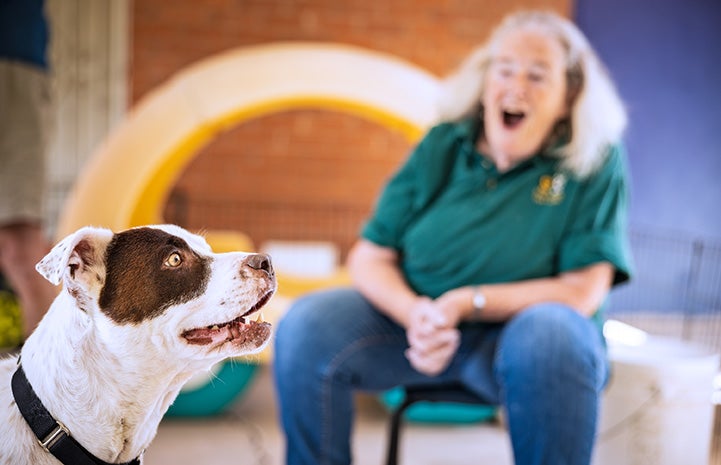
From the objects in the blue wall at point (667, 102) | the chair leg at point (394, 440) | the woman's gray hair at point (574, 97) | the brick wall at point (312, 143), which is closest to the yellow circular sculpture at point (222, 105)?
the woman's gray hair at point (574, 97)

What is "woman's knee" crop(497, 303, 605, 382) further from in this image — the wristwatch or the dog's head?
the dog's head

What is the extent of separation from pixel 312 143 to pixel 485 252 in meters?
3.02

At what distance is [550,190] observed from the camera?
62.7 inches

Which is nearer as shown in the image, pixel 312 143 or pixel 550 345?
pixel 550 345

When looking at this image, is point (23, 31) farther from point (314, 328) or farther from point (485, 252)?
point (485, 252)

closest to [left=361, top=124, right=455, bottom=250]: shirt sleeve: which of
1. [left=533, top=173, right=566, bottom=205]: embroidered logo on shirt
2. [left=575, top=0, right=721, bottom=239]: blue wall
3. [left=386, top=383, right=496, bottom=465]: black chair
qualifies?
[left=533, top=173, right=566, bottom=205]: embroidered logo on shirt

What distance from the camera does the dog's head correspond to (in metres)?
0.80

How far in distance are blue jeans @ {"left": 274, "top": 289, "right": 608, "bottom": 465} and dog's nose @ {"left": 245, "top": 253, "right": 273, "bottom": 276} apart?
2.14 ft

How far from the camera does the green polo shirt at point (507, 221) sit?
1565 millimetres

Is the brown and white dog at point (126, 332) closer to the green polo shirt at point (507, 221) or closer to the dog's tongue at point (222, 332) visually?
the dog's tongue at point (222, 332)

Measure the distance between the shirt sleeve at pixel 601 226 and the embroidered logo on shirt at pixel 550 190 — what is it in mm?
43

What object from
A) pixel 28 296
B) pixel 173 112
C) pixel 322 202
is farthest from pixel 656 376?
pixel 322 202

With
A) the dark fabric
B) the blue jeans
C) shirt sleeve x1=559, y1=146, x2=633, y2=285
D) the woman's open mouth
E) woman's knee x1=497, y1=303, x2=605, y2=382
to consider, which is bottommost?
the blue jeans

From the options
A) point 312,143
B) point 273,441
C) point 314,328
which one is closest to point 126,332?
point 314,328
